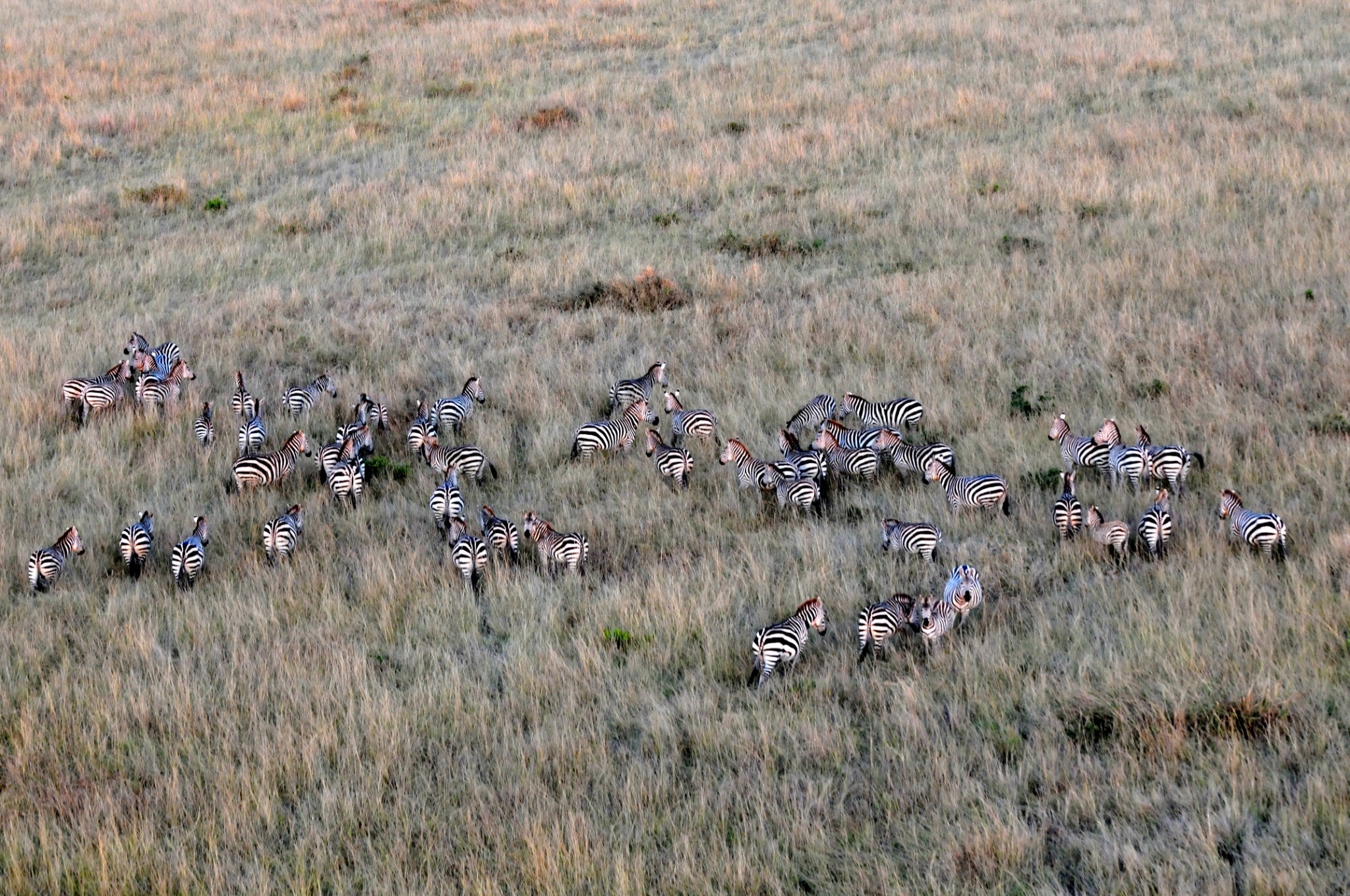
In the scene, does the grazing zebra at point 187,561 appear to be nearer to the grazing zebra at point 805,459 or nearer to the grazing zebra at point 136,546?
the grazing zebra at point 136,546

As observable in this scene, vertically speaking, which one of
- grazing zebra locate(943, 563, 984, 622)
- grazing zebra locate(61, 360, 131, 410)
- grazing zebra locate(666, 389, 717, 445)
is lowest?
grazing zebra locate(666, 389, 717, 445)

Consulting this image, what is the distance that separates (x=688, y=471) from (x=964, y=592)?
361 centimetres

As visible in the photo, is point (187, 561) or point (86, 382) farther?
point (86, 382)

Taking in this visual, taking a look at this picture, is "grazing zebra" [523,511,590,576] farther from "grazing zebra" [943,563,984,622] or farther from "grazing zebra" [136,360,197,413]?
"grazing zebra" [136,360,197,413]

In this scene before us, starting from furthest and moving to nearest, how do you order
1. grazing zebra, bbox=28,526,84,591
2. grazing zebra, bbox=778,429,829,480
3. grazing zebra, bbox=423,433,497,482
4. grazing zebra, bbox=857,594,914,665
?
grazing zebra, bbox=423,433,497,482 < grazing zebra, bbox=778,429,829,480 < grazing zebra, bbox=28,526,84,591 < grazing zebra, bbox=857,594,914,665

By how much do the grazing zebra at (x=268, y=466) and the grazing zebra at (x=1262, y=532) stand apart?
813 centimetres

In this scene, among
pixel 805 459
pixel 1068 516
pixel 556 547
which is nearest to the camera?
pixel 1068 516

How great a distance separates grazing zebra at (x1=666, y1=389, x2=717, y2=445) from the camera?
11344mm

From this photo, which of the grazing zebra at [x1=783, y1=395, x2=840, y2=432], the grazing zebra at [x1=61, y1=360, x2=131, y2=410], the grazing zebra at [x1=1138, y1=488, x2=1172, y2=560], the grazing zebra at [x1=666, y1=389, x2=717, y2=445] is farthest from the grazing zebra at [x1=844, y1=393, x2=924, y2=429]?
the grazing zebra at [x1=61, y1=360, x2=131, y2=410]

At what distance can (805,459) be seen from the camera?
32.9 ft

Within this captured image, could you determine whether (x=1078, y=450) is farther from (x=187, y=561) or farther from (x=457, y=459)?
(x=187, y=561)

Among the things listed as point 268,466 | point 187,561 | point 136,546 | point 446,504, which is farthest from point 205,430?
point 446,504

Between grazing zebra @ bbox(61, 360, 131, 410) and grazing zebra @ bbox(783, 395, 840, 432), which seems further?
grazing zebra @ bbox(61, 360, 131, 410)

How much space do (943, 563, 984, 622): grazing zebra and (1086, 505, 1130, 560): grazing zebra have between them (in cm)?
128
